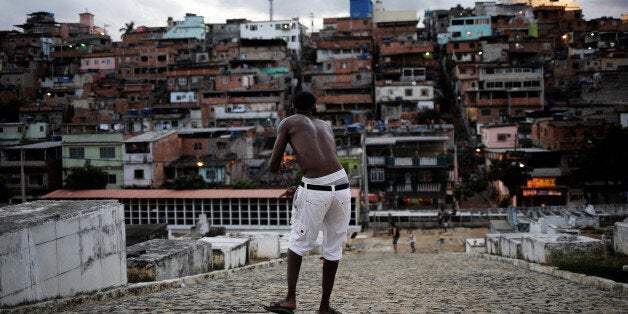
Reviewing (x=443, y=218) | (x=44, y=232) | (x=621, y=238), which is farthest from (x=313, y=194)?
(x=443, y=218)

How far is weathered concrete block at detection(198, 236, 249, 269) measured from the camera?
15.0 meters

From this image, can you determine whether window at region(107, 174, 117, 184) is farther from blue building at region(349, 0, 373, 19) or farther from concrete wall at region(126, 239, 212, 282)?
blue building at region(349, 0, 373, 19)

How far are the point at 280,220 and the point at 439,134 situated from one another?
17.2 meters

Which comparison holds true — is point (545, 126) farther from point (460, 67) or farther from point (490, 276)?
point (490, 276)

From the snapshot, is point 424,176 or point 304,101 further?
point 424,176

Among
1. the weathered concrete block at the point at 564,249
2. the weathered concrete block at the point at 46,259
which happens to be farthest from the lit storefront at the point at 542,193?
the weathered concrete block at the point at 46,259

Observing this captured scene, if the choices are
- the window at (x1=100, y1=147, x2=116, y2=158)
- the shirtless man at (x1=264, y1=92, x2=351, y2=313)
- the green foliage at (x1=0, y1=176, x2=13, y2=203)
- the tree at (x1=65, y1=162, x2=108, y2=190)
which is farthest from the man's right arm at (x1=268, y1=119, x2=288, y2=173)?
the green foliage at (x1=0, y1=176, x2=13, y2=203)

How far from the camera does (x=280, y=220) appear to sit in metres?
37.1

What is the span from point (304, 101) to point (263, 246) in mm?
13901

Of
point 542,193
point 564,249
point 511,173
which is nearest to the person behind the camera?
point 564,249

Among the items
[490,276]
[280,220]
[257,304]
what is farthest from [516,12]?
[257,304]

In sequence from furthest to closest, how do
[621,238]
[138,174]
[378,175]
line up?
[138,174] → [378,175] → [621,238]

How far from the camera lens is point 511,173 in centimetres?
4169

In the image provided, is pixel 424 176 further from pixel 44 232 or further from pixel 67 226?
pixel 44 232
